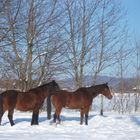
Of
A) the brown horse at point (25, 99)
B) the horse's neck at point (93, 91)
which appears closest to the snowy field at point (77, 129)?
the brown horse at point (25, 99)

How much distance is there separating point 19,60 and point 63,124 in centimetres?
816

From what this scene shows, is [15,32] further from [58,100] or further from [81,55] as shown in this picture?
[58,100]

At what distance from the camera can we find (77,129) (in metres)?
12.6

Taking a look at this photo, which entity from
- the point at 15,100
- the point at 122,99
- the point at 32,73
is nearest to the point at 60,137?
the point at 15,100

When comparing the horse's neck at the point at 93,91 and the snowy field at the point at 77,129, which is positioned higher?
the horse's neck at the point at 93,91

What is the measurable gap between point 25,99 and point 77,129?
7.00 feet

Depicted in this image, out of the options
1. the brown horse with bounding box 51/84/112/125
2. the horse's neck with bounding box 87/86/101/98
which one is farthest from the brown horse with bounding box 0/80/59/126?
the horse's neck with bounding box 87/86/101/98

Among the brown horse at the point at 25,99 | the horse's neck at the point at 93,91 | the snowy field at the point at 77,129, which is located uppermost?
the horse's neck at the point at 93,91

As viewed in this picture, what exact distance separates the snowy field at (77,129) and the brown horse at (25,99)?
0.48 m

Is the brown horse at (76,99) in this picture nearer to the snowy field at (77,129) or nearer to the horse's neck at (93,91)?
the horse's neck at (93,91)

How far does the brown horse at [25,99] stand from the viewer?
13031mm

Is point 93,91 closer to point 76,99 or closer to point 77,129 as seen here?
point 76,99

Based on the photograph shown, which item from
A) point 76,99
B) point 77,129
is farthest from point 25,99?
point 77,129

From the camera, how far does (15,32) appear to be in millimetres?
19375
